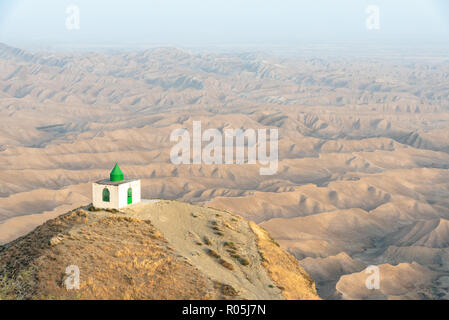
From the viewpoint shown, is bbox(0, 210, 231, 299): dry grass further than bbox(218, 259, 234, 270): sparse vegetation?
No

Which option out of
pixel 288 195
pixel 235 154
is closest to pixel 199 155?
pixel 235 154

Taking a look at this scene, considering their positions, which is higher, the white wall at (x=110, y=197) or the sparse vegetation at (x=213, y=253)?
the white wall at (x=110, y=197)

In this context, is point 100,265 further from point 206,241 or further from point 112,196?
point 206,241

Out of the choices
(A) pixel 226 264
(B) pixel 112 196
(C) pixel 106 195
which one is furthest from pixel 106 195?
(A) pixel 226 264

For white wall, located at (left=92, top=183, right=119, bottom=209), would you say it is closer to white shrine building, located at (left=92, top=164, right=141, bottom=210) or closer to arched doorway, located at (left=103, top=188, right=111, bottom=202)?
white shrine building, located at (left=92, top=164, right=141, bottom=210)

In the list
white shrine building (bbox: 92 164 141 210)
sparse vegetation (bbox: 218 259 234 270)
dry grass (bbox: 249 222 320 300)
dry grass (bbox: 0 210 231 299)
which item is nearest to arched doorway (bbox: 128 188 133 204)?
white shrine building (bbox: 92 164 141 210)

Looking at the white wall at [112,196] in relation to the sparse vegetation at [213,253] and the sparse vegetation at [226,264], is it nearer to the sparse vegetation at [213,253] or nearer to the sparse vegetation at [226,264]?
the sparse vegetation at [213,253]

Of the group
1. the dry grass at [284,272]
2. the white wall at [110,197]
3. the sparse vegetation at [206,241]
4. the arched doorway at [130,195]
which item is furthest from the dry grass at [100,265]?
the dry grass at [284,272]

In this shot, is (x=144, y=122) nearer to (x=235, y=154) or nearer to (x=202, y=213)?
(x=235, y=154)
